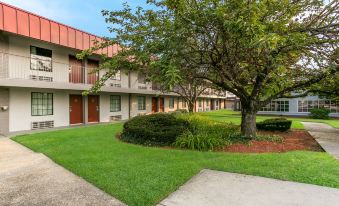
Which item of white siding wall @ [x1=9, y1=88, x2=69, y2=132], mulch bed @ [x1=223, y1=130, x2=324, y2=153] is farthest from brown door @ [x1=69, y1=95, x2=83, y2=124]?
mulch bed @ [x1=223, y1=130, x2=324, y2=153]

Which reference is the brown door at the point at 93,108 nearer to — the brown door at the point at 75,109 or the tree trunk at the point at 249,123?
the brown door at the point at 75,109

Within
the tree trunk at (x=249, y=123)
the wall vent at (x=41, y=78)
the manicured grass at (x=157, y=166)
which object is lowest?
the manicured grass at (x=157, y=166)

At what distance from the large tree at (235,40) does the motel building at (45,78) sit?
2.07m

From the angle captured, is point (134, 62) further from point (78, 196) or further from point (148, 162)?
point (78, 196)

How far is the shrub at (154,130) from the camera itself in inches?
366

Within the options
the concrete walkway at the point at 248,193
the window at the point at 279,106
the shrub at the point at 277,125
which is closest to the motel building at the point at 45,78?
the concrete walkway at the point at 248,193

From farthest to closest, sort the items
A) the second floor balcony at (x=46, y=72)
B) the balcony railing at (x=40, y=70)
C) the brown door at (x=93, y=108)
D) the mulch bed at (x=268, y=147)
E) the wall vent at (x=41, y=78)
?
the brown door at (x=93, y=108)
the wall vent at (x=41, y=78)
the balcony railing at (x=40, y=70)
the second floor balcony at (x=46, y=72)
the mulch bed at (x=268, y=147)

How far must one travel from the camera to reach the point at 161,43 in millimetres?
5961

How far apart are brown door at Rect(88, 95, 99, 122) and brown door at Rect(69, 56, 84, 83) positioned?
1820mm

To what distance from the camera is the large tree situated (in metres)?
5.24

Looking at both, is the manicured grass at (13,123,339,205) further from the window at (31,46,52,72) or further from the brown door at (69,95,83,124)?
the brown door at (69,95,83,124)

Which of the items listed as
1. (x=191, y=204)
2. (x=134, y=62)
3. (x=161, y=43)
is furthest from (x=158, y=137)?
(x=191, y=204)

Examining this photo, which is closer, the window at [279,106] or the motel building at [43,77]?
the motel building at [43,77]

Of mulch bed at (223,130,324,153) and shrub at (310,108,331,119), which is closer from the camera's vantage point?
mulch bed at (223,130,324,153)
